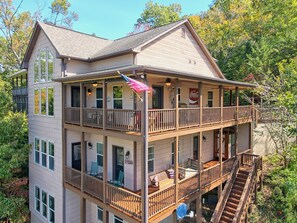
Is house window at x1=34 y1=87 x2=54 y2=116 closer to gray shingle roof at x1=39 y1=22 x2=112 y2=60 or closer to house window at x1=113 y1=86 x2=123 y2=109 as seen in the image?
gray shingle roof at x1=39 y1=22 x2=112 y2=60

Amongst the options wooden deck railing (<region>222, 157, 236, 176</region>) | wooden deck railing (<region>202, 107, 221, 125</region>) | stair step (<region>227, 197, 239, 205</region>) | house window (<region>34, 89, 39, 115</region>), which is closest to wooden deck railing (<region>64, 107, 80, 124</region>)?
house window (<region>34, 89, 39, 115</region>)

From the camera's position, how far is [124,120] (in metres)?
9.06

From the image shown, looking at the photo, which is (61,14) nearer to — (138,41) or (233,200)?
(138,41)

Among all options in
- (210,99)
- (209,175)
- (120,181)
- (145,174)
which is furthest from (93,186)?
(210,99)

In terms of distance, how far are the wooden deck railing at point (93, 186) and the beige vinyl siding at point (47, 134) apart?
2.81 meters

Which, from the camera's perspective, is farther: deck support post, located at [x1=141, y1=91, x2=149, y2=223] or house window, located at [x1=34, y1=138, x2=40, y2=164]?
house window, located at [x1=34, y1=138, x2=40, y2=164]

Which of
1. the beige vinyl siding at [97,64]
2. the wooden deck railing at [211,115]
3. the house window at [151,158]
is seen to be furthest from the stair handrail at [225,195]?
the beige vinyl siding at [97,64]

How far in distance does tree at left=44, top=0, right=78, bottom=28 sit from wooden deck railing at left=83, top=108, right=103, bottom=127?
30.5 m

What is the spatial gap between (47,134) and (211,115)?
10.5m

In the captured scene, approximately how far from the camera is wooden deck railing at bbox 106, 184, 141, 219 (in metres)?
8.26

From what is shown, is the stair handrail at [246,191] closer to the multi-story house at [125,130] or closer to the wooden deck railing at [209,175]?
the multi-story house at [125,130]

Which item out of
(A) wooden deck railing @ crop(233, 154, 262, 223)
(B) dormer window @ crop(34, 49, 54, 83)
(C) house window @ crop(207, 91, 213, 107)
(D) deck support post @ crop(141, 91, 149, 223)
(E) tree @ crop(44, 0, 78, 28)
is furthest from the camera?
(E) tree @ crop(44, 0, 78, 28)

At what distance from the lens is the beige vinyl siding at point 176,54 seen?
12633 millimetres

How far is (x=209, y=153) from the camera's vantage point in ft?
54.0
